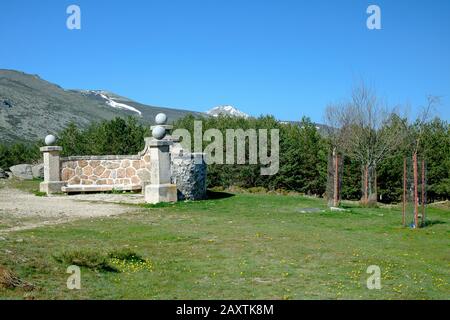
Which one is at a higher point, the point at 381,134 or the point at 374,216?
the point at 381,134

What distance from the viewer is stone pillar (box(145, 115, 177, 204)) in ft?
54.2

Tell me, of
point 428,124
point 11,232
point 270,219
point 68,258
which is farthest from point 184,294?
point 428,124

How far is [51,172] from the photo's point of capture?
19.9m

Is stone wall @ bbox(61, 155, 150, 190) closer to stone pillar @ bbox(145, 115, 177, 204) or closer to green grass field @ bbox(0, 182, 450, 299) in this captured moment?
stone pillar @ bbox(145, 115, 177, 204)

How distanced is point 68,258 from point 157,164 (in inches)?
359

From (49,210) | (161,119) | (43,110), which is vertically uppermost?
(43,110)

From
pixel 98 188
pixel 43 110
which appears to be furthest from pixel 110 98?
pixel 98 188

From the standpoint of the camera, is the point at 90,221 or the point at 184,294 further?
the point at 90,221

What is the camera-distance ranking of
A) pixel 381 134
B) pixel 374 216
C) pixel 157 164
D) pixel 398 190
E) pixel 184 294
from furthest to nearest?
pixel 398 190, pixel 381 134, pixel 157 164, pixel 374 216, pixel 184 294

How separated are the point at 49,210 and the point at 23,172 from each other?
1725cm

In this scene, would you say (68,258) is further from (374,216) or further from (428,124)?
(428,124)

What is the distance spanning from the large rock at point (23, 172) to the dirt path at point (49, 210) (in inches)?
424

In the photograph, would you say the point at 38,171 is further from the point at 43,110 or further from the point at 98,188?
the point at 43,110
